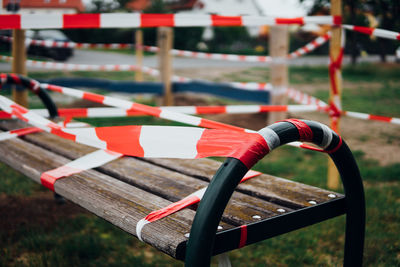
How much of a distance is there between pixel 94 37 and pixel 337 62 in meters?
28.7

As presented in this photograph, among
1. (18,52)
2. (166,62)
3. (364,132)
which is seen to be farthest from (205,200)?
(166,62)

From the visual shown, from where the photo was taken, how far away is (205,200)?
1.12 metres

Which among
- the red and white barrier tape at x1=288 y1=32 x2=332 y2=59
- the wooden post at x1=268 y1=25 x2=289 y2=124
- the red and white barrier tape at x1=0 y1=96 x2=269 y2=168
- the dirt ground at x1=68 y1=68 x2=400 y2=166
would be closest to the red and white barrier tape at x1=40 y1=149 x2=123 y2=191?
the red and white barrier tape at x1=0 y1=96 x2=269 y2=168

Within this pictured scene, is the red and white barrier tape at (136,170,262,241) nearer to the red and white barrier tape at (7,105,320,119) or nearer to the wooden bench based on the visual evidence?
the wooden bench

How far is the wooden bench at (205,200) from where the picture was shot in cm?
112

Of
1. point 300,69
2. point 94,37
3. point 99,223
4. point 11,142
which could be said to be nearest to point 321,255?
point 99,223

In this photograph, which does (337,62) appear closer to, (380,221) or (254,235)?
(380,221)

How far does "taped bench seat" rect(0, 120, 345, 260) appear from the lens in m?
1.33

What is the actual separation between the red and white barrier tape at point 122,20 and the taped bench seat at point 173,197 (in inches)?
26.4

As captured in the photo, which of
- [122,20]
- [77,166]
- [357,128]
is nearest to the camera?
[77,166]

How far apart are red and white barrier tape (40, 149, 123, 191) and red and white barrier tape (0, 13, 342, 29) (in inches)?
26.7

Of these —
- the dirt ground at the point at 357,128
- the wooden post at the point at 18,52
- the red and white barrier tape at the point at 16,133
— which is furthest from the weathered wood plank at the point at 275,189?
the dirt ground at the point at 357,128

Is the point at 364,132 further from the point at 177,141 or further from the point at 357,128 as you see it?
the point at 177,141

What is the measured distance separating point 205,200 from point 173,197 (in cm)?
53
